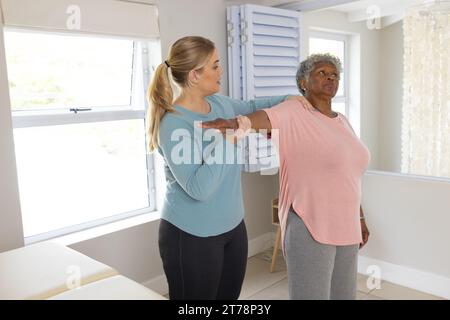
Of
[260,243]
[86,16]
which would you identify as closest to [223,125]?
[86,16]

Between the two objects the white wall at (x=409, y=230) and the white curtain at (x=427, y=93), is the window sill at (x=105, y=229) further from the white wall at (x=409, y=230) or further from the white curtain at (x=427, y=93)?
the white curtain at (x=427, y=93)

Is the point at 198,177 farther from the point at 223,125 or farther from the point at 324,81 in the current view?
the point at 324,81

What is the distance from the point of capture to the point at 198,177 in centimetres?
135

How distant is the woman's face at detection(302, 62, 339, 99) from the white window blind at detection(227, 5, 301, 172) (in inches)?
46.2

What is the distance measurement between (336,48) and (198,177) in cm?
298

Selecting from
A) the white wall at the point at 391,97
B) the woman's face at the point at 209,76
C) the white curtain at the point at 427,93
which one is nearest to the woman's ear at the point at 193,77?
the woman's face at the point at 209,76

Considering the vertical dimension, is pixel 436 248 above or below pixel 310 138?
below

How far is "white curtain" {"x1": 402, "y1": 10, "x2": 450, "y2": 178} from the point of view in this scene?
3.23 m

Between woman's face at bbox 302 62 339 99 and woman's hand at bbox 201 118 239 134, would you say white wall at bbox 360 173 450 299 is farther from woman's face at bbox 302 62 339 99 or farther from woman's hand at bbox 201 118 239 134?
woman's hand at bbox 201 118 239 134

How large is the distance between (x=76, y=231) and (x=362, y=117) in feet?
9.19

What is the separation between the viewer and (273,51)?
9.36 feet
